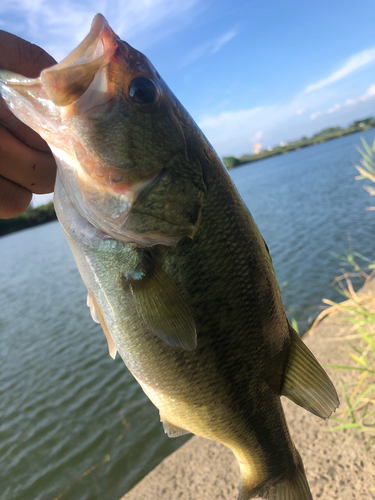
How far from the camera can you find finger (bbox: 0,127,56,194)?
1.37m

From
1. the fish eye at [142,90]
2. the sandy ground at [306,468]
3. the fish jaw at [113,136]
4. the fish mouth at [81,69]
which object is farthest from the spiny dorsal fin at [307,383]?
the sandy ground at [306,468]

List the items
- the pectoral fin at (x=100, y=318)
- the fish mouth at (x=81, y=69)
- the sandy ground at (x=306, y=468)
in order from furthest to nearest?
the sandy ground at (x=306, y=468) → the pectoral fin at (x=100, y=318) → the fish mouth at (x=81, y=69)

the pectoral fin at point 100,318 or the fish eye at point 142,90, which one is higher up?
the fish eye at point 142,90

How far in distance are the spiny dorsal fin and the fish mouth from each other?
135 centimetres

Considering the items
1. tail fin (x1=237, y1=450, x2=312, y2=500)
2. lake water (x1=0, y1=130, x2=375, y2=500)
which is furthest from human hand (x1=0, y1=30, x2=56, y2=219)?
lake water (x1=0, y1=130, x2=375, y2=500)

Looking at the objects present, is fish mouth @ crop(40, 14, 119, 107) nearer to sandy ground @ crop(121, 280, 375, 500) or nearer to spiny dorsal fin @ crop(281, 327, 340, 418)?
spiny dorsal fin @ crop(281, 327, 340, 418)

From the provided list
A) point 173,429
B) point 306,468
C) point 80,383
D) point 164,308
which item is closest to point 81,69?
point 164,308

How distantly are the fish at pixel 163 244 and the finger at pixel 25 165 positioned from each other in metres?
0.21

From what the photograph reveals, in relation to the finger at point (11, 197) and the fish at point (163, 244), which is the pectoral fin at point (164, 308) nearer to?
the fish at point (163, 244)

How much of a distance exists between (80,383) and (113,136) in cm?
873

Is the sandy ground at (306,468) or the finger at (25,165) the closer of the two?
the finger at (25,165)

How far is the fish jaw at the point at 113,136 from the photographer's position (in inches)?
44.7

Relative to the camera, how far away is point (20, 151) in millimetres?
1412

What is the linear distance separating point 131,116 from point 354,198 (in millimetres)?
21925
